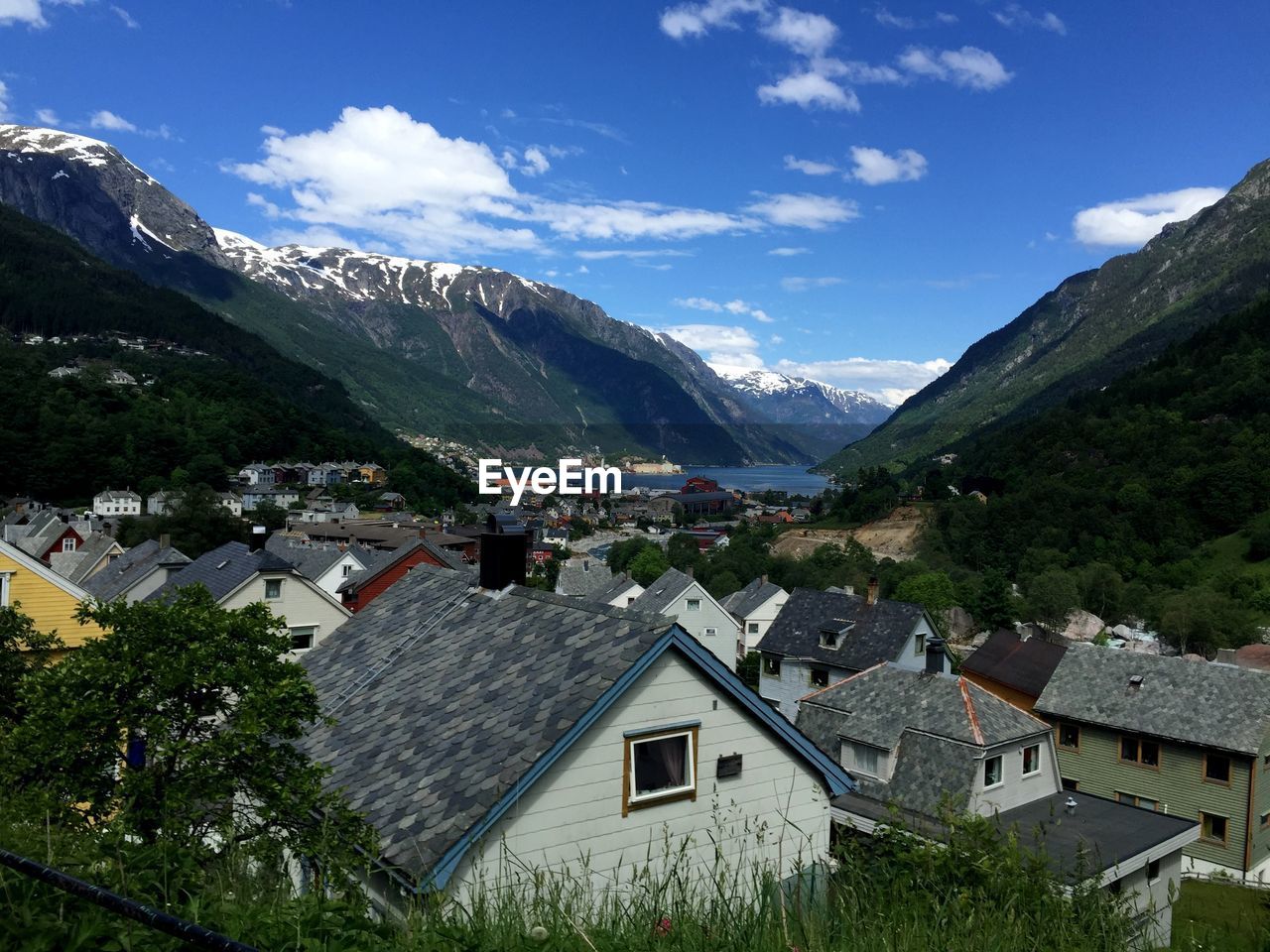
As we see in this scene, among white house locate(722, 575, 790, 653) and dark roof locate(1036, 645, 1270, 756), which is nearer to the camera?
dark roof locate(1036, 645, 1270, 756)

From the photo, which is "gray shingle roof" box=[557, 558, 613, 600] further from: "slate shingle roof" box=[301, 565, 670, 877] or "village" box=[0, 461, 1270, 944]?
"slate shingle roof" box=[301, 565, 670, 877]

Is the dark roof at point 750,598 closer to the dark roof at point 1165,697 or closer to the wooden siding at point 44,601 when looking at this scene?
the dark roof at point 1165,697

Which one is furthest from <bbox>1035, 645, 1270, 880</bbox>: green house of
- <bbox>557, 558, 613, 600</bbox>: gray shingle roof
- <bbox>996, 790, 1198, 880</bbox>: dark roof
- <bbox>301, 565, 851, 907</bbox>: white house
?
<bbox>557, 558, 613, 600</bbox>: gray shingle roof

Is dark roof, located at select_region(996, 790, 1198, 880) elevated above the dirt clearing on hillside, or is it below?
below

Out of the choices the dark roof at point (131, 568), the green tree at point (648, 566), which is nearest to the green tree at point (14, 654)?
the dark roof at point (131, 568)

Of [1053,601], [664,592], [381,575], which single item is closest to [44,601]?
[381,575]

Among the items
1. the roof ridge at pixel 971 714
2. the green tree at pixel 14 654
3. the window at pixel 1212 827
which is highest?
the green tree at pixel 14 654
